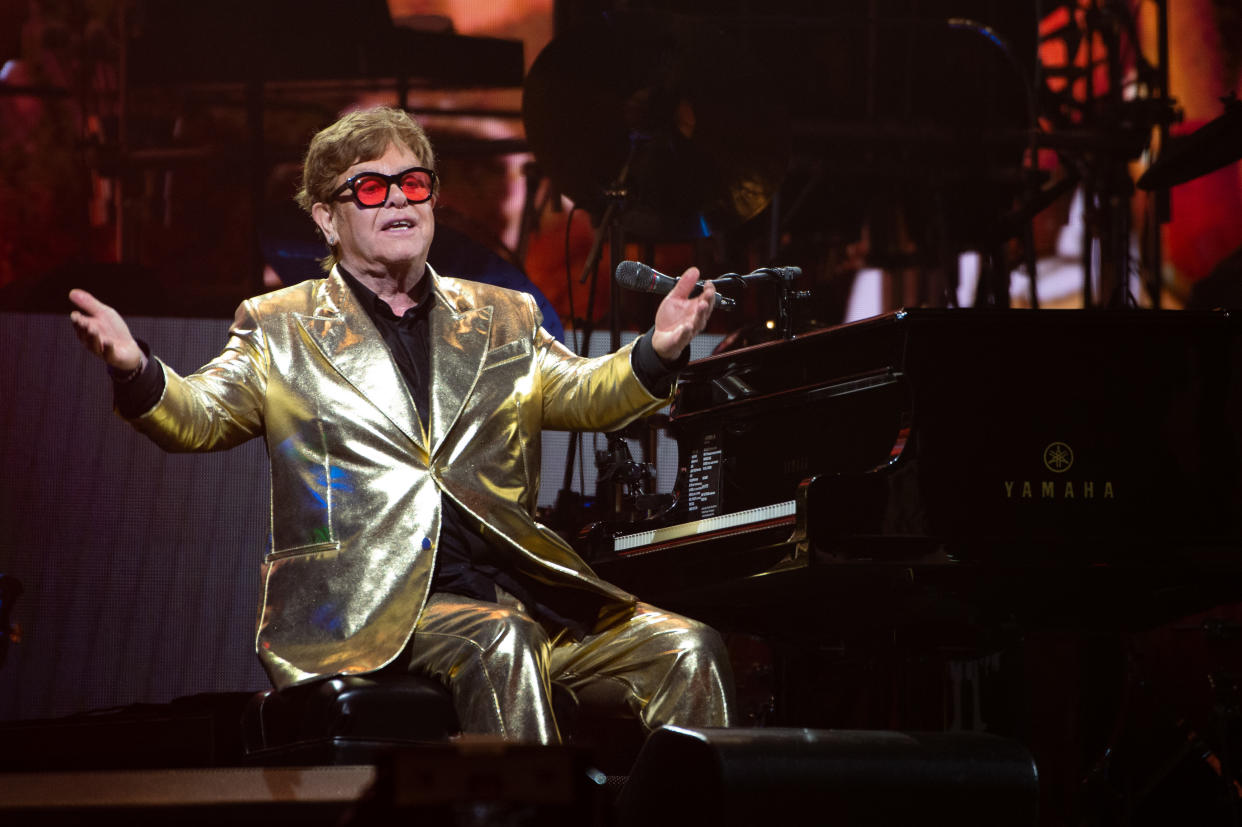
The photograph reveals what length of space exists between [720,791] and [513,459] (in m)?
1.00

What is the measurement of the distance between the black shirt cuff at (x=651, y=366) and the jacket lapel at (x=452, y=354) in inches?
12.8

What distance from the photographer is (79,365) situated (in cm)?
470

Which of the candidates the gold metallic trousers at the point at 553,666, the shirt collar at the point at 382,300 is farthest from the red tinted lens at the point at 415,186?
the gold metallic trousers at the point at 553,666

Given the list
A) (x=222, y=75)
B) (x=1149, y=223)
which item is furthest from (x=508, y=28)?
(x=1149, y=223)

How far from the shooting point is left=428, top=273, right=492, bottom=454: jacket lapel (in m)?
2.57

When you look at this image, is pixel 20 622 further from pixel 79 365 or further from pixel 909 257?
pixel 909 257

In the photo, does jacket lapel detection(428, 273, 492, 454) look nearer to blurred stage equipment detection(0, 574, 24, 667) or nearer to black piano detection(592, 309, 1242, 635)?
black piano detection(592, 309, 1242, 635)

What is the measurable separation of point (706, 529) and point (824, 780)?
1.23 meters

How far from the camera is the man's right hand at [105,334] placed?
7.23 ft

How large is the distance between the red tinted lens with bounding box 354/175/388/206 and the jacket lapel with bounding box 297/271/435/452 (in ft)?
0.70

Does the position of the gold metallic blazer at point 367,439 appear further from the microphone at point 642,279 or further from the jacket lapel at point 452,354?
the microphone at point 642,279

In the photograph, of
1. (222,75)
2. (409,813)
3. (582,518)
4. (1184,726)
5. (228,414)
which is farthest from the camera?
(222,75)

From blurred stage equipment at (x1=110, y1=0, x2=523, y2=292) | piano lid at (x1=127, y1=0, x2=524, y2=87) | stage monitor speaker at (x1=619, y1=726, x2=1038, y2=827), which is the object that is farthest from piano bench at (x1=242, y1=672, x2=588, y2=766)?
Answer: piano lid at (x1=127, y1=0, x2=524, y2=87)

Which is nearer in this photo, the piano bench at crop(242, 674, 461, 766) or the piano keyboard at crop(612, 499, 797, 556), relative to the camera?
the piano bench at crop(242, 674, 461, 766)
